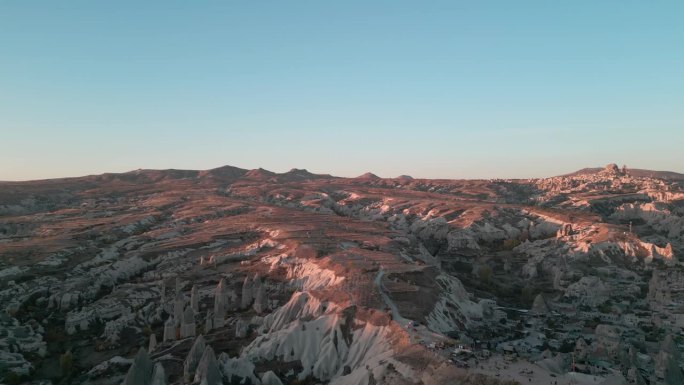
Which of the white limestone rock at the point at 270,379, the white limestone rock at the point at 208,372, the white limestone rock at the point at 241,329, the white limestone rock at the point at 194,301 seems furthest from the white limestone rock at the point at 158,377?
the white limestone rock at the point at 194,301

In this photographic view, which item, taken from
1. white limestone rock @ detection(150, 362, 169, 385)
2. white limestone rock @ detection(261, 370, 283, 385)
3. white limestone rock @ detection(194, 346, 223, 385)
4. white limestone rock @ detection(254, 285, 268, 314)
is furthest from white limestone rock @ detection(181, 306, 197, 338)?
white limestone rock @ detection(261, 370, 283, 385)

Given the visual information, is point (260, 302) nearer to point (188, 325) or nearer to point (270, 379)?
point (188, 325)

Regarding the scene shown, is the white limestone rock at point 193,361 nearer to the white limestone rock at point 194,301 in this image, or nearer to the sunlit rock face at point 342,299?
the sunlit rock face at point 342,299

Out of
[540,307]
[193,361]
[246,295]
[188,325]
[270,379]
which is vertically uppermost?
[246,295]

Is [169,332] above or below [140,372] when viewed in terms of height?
below

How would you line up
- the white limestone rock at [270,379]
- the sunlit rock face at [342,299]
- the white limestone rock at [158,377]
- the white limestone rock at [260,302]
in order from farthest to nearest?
the white limestone rock at [260,302] → the sunlit rock face at [342,299] → the white limestone rock at [158,377] → the white limestone rock at [270,379]

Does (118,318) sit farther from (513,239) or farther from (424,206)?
(424,206)

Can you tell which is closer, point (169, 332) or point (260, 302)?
point (169, 332)

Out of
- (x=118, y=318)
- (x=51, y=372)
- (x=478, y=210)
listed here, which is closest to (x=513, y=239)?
(x=478, y=210)

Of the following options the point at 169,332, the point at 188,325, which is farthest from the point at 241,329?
the point at 169,332

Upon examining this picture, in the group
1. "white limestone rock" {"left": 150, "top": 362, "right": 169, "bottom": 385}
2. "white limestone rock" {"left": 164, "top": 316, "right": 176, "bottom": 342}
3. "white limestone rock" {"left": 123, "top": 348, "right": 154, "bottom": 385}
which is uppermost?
"white limestone rock" {"left": 123, "top": 348, "right": 154, "bottom": 385}

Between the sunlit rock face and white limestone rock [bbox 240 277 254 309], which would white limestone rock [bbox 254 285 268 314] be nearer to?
the sunlit rock face
